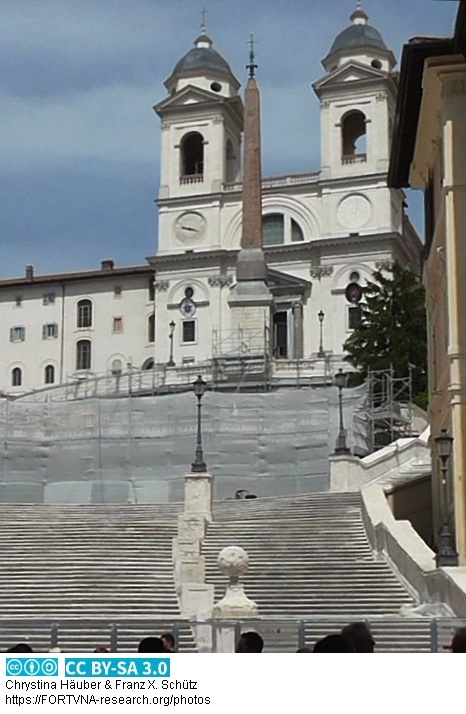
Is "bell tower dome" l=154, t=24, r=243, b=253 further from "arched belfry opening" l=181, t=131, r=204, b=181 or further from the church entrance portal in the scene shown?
the church entrance portal

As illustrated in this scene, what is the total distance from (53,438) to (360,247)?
28.0 meters

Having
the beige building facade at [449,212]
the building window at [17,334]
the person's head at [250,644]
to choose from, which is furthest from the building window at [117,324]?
the person's head at [250,644]

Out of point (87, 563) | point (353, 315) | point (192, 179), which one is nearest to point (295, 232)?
point (353, 315)

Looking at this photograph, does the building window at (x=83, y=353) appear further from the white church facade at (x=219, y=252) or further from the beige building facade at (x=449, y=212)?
the beige building facade at (x=449, y=212)

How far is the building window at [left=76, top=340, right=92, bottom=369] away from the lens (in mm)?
69375

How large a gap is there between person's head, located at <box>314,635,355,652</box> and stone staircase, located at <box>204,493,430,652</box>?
287 inches

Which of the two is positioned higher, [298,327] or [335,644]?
[298,327]

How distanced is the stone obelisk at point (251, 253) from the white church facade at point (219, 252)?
132 inches

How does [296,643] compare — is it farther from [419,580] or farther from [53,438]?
[53,438]

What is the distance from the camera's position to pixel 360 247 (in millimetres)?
63469

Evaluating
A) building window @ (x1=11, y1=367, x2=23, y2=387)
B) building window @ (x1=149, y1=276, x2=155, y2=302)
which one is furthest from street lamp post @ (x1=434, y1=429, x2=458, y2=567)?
building window @ (x1=11, y1=367, x2=23, y2=387)

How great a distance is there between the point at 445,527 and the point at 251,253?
41.8m

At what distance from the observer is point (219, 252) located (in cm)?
6619

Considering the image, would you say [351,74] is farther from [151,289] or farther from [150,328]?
[150,328]
